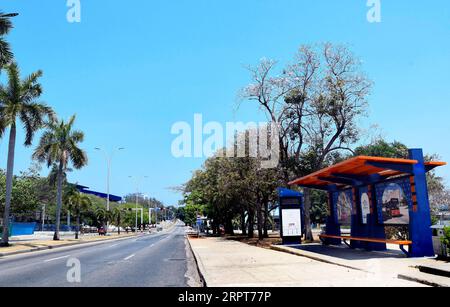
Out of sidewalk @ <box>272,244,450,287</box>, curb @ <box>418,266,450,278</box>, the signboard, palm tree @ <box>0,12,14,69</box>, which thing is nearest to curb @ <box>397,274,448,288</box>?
sidewalk @ <box>272,244,450,287</box>

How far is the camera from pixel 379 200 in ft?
55.4

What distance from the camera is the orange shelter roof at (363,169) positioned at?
45.3ft

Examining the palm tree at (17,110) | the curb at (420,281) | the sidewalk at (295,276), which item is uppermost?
the palm tree at (17,110)

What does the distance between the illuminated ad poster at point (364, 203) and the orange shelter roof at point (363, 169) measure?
2.48ft

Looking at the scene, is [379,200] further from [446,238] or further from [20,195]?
[20,195]

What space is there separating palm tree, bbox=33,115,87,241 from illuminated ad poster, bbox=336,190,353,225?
95.1 ft

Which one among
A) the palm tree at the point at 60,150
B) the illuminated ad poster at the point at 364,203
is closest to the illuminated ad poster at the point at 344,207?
the illuminated ad poster at the point at 364,203

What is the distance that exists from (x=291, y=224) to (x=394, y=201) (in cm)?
892

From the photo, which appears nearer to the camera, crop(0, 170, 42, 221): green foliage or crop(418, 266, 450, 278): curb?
crop(418, 266, 450, 278): curb

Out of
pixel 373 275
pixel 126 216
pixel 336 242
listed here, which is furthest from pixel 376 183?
pixel 126 216

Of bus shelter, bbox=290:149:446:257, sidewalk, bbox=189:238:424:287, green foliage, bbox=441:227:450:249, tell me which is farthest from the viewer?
bus shelter, bbox=290:149:446:257

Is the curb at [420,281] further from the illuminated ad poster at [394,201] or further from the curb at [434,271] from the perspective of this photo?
the illuminated ad poster at [394,201]

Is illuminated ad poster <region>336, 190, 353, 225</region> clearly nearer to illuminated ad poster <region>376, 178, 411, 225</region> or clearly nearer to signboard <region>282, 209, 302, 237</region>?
illuminated ad poster <region>376, 178, 411, 225</region>

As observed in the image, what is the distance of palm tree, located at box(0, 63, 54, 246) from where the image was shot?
29141 millimetres
